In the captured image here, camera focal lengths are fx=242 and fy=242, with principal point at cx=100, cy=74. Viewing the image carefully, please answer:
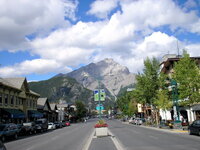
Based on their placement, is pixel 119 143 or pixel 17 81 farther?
pixel 17 81

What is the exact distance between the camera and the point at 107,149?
1459cm

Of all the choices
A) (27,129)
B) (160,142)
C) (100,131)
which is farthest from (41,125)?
(160,142)

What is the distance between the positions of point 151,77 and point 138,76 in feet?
8.12

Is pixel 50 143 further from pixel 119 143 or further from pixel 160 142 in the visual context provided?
pixel 160 142

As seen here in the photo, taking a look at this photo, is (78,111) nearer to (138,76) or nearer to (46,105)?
(46,105)

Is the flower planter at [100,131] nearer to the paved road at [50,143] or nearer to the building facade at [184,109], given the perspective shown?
the paved road at [50,143]

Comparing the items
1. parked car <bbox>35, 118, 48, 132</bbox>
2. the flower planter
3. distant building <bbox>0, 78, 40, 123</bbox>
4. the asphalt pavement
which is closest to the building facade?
the asphalt pavement

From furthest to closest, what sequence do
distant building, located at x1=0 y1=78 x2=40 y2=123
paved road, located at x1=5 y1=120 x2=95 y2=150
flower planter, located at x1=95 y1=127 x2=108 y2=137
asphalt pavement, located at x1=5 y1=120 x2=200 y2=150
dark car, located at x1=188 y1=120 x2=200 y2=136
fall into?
distant building, located at x1=0 y1=78 x2=40 y2=123 < flower planter, located at x1=95 y1=127 x2=108 y2=137 < dark car, located at x1=188 y1=120 x2=200 y2=136 < paved road, located at x1=5 y1=120 x2=95 y2=150 < asphalt pavement, located at x1=5 y1=120 x2=200 y2=150

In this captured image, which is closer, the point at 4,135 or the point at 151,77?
the point at 4,135

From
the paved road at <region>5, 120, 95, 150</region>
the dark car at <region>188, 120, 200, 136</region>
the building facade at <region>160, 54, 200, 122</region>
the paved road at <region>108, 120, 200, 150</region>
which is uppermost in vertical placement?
the building facade at <region>160, 54, 200, 122</region>

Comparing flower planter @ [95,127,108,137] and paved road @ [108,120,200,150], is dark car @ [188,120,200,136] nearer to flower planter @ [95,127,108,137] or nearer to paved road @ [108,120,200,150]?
paved road @ [108,120,200,150]

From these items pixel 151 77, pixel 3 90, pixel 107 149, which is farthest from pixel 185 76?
pixel 3 90

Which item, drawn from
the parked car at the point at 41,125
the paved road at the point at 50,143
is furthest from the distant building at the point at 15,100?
the paved road at the point at 50,143

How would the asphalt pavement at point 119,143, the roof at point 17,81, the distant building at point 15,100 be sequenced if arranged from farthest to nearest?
the roof at point 17,81, the distant building at point 15,100, the asphalt pavement at point 119,143
